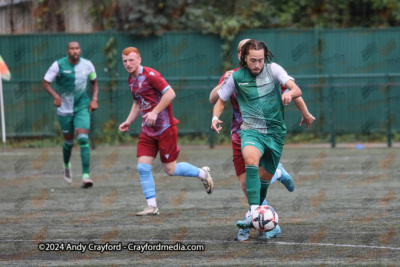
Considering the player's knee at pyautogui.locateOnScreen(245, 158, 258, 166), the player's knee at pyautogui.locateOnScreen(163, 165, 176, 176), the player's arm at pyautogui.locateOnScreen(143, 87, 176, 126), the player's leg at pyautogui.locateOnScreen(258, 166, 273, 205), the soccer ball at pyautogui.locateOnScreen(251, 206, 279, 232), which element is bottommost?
the player's knee at pyautogui.locateOnScreen(163, 165, 176, 176)

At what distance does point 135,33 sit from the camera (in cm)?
2180

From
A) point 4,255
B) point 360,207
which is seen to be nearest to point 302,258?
point 4,255

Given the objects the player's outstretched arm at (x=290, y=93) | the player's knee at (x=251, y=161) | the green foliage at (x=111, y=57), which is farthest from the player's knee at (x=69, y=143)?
the green foliage at (x=111, y=57)

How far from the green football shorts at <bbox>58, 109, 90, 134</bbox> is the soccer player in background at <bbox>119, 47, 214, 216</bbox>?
9.20ft

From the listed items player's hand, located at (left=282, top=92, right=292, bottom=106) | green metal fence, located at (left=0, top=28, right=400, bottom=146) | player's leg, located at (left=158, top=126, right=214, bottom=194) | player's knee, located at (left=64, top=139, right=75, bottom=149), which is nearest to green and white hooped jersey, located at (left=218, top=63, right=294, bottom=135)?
player's hand, located at (left=282, top=92, right=292, bottom=106)

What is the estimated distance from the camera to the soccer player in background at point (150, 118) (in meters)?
9.15

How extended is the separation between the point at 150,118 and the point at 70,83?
11.8 ft

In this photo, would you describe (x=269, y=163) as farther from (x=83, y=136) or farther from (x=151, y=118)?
(x=83, y=136)

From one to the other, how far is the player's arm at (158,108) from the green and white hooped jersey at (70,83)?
10.9 feet

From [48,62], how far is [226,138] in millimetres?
5470

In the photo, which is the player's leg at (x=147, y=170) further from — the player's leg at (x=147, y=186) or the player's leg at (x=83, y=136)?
the player's leg at (x=83, y=136)

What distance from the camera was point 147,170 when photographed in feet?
30.3

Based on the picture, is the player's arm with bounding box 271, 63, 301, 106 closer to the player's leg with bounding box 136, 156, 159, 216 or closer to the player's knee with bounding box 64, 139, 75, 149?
the player's leg with bounding box 136, 156, 159, 216

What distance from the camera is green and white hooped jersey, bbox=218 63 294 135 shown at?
7281 millimetres
